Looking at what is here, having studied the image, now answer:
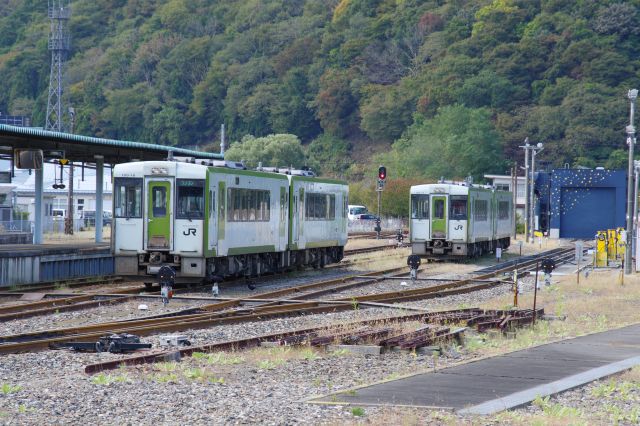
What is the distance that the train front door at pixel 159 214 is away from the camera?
78.3 feet

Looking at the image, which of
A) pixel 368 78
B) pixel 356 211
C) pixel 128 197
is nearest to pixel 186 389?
pixel 128 197

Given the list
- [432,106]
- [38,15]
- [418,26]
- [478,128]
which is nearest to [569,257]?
[478,128]

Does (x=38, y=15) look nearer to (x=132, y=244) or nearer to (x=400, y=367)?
(x=132, y=244)

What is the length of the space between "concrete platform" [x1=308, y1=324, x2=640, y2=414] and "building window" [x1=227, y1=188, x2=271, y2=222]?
1159 centimetres

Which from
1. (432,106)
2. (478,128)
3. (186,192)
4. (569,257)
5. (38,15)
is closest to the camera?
(186,192)

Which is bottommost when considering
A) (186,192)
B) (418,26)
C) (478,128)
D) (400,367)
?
(400,367)

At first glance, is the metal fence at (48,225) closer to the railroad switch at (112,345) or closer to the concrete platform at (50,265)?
the concrete platform at (50,265)

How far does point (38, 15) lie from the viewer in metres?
156

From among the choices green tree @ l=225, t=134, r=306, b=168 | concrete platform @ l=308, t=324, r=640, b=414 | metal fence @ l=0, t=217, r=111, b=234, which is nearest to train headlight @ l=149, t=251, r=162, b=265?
concrete platform @ l=308, t=324, r=640, b=414

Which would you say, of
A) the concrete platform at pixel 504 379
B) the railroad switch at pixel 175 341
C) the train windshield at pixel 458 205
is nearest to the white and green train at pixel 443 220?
the train windshield at pixel 458 205

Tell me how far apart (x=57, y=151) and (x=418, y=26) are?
344 feet

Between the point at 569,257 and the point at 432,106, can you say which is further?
the point at 432,106

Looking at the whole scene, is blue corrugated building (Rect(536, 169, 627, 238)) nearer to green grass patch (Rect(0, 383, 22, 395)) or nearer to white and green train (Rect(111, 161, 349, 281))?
white and green train (Rect(111, 161, 349, 281))

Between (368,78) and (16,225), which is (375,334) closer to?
(16,225)
